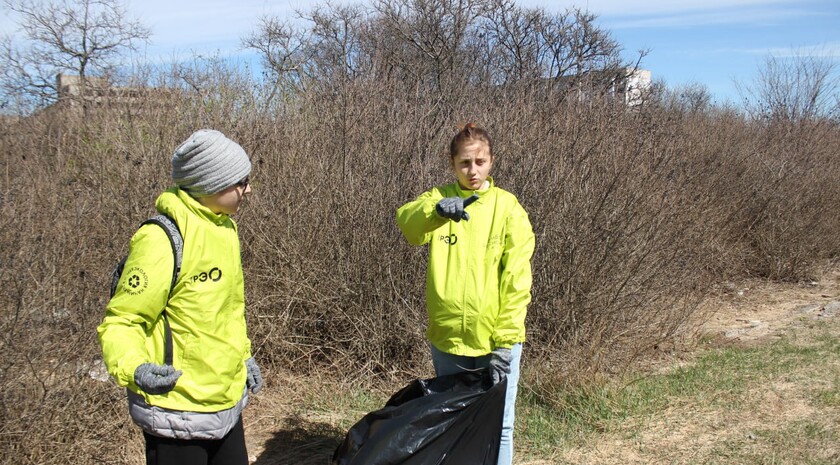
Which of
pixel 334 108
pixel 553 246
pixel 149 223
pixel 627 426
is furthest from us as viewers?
pixel 334 108

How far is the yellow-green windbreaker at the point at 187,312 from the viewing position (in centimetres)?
203

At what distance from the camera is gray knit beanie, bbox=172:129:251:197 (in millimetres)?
2215

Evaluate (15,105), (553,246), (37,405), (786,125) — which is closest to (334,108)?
(553,246)

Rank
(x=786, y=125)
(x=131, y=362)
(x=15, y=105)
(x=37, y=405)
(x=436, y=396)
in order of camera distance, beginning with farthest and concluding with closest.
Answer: (x=786, y=125), (x=15, y=105), (x=37, y=405), (x=436, y=396), (x=131, y=362)

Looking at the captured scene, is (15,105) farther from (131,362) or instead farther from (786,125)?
(786,125)

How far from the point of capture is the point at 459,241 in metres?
2.86

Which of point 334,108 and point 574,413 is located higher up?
point 334,108

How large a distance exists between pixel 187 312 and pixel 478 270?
118 cm

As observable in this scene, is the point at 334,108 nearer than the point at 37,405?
No

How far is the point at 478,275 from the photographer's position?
2.84 meters

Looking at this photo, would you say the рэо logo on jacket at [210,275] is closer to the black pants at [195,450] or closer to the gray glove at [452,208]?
the black pants at [195,450]

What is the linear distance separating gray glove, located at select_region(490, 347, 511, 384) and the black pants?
3.27ft

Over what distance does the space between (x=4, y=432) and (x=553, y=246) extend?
3802mm

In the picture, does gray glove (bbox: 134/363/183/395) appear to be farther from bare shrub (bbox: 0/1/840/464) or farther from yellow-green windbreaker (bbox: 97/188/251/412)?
bare shrub (bbox: 0/1/840/464)
